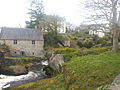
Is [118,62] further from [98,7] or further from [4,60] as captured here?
[4,60]

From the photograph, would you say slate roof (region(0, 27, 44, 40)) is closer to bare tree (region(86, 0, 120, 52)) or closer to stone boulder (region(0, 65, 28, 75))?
stone boulder (region(0, 65, 28, 75))

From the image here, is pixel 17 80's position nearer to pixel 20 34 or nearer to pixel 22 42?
pixel 22 42

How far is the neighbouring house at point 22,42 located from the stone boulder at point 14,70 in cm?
959

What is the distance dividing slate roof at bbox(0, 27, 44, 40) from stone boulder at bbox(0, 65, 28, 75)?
1113 centimetres

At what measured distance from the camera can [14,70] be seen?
23.2m

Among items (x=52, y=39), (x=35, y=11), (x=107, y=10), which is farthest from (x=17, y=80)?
(x=35, y=11)

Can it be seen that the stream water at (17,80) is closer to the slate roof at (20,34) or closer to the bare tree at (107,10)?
the bare tree at (107,10)

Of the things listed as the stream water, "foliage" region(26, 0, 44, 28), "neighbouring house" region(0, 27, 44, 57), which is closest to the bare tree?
the stream water

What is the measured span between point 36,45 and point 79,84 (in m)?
27.0

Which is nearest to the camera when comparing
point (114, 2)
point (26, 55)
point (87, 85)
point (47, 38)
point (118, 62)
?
point (87, 85)

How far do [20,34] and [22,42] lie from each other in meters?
2.04

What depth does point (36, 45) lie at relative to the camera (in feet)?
113

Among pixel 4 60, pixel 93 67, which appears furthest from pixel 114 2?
pixel 4 60

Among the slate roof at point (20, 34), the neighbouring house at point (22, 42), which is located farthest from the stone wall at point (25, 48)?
the slate roof at point (20, 34)
